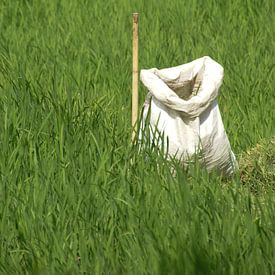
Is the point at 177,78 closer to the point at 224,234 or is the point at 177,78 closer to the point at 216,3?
the point at 224,234

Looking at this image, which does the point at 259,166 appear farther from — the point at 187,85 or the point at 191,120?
the point at 187,85

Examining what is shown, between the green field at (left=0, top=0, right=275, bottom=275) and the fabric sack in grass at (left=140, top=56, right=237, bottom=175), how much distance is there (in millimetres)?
120

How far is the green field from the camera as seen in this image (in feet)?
10.8

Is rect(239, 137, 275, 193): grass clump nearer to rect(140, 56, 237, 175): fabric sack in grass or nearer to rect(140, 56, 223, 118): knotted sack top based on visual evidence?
rect(140, 56, 237, 175): fabric sack in grass

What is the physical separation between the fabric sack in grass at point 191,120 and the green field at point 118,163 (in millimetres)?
120

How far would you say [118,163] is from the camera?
13.2ft

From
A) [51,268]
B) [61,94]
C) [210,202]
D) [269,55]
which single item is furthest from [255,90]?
[51,268]

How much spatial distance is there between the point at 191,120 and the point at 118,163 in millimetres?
671

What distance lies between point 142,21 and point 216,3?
0.55 metres

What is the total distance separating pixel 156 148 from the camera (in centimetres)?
413

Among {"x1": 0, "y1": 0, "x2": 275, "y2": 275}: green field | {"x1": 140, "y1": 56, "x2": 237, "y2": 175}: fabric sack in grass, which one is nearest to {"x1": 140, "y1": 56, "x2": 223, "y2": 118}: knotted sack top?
{"x1": 140, "y1": 56, "x2": 237, "y2": 175}: fabric sack in grass

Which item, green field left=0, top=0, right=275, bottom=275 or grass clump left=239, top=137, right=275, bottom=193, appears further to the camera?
grass clump left=239, top=137, right=275, bottom=193

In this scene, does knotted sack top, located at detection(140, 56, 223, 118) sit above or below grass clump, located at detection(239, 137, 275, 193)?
above

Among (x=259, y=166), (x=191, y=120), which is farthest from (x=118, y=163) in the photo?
(x=259, y=166)
